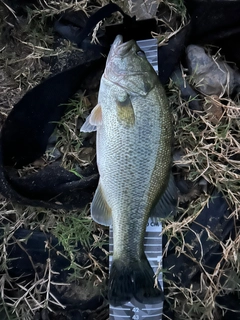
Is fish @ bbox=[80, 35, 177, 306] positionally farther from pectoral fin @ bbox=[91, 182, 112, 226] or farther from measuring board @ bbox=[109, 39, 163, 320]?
measuring board @ bbox=[109, 39, 163, 320]

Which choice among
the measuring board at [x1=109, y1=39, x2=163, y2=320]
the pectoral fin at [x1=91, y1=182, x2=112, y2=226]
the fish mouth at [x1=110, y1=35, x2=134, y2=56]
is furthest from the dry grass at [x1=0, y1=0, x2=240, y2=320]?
the fish mouth at [x1=110, y1=35, x2=134, y2=56]

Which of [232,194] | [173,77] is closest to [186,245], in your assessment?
[232,194]

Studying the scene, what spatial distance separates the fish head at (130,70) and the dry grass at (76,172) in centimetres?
44

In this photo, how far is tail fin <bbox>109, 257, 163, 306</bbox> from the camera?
2043 mm

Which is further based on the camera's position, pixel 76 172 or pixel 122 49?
pixel 76 172

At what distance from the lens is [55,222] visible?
2473mm

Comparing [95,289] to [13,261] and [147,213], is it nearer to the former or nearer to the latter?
[13,261]

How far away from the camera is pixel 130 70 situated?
80.0 inches

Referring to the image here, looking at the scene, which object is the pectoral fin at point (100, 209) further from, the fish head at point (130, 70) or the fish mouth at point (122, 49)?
the fish mouth at point (122, 49)

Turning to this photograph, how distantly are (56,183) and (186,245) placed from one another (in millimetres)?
895

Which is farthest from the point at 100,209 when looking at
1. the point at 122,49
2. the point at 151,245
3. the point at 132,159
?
the point at 122,49

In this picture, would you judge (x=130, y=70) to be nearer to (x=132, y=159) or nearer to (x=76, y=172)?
(x=132, y=159)

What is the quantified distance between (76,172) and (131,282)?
75 cm

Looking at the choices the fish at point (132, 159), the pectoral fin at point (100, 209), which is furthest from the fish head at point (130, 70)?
the pectoral fin at point (100, 209)
